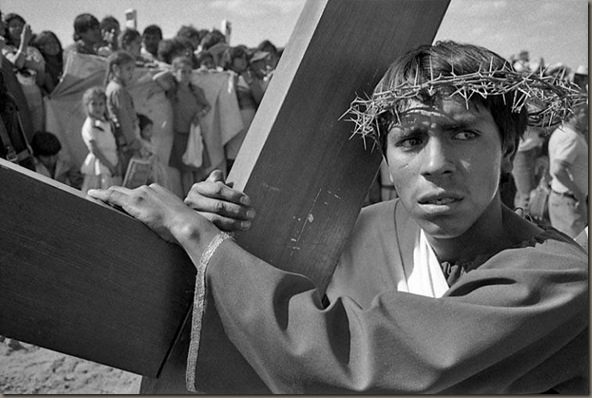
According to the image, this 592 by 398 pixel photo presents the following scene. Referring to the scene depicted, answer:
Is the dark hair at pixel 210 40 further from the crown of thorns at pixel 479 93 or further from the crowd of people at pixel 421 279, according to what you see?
the crown of thorns at pixel 479 93

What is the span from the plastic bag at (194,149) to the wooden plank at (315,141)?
5.48 meters

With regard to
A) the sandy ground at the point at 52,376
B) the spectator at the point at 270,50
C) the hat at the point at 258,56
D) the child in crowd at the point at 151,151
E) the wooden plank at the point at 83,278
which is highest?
the spectator at the point at 270,50

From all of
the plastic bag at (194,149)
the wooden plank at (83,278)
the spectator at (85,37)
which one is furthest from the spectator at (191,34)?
the wooden plank at (83,278)

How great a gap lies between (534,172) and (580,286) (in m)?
6.63

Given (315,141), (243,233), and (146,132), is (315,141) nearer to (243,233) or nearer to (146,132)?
(243,233)

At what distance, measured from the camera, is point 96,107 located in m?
5.86

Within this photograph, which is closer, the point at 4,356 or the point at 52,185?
the point at 52,185

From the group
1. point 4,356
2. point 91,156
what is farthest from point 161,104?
point 4,356

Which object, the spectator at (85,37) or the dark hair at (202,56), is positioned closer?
the spectator at (85,37)

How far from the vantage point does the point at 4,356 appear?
12.4ft

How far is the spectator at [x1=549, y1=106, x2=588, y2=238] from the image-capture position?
18.0ft

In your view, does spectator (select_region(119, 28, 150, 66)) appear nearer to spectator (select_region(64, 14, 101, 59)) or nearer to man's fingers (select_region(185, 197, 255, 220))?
spectator (select_region(64, 14, 101, 59))

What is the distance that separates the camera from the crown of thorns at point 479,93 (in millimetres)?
1489

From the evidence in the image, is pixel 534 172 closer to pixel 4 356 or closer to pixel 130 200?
pixel 4 356
